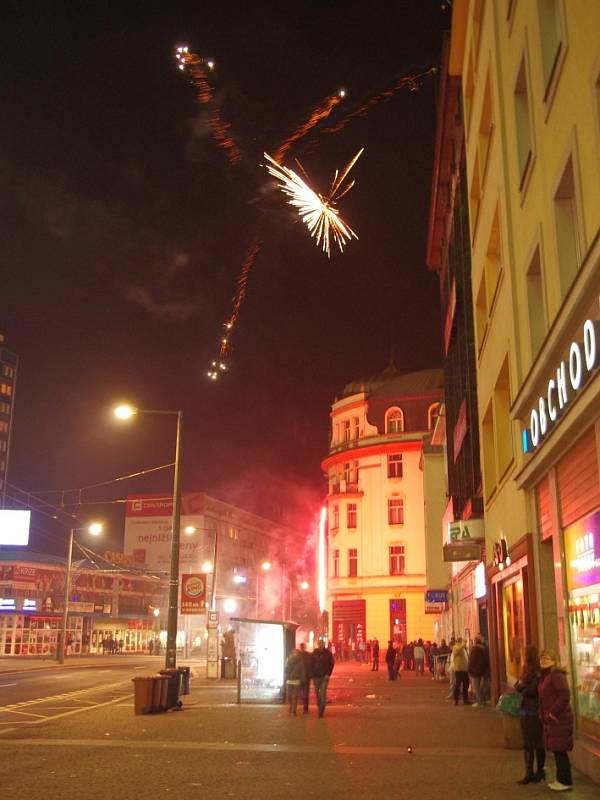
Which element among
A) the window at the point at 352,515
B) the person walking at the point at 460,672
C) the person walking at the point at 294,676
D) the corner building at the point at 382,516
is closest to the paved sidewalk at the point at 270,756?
the person walking at the point at 294,676

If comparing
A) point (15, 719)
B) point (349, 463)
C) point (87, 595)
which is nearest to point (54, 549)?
point (87, 595)

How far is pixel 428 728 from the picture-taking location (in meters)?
16.0

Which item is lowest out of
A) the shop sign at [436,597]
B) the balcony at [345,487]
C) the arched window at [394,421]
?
the shop sign at [436,597]

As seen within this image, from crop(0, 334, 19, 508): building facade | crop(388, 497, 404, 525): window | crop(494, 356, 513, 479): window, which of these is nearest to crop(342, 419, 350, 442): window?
crop(388, 497, 404, 525): window

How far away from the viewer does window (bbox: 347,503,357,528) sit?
62.8m

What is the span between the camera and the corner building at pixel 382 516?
59.3m

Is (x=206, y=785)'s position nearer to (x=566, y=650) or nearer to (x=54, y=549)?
(x=566, y=650)

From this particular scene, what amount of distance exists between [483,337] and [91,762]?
13.8 meters

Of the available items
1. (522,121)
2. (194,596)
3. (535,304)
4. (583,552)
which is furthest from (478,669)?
(522,121)

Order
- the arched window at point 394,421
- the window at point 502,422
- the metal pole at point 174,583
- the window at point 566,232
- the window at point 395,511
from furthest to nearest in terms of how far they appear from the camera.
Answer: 1. the arched window at point 394,421
2. the window at point 395,511
3. the metal pole at point 174,583
4. the window at point 502,422
5. the window at point 566,232

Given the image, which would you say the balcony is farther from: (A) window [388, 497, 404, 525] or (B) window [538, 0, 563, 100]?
(B) window [538, 0, 563, 100]

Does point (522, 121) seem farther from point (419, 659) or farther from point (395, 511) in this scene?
point (395, 511)

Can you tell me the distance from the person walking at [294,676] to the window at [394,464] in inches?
1718

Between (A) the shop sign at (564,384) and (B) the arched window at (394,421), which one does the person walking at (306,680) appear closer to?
(A) the shop sign at (564,384)
